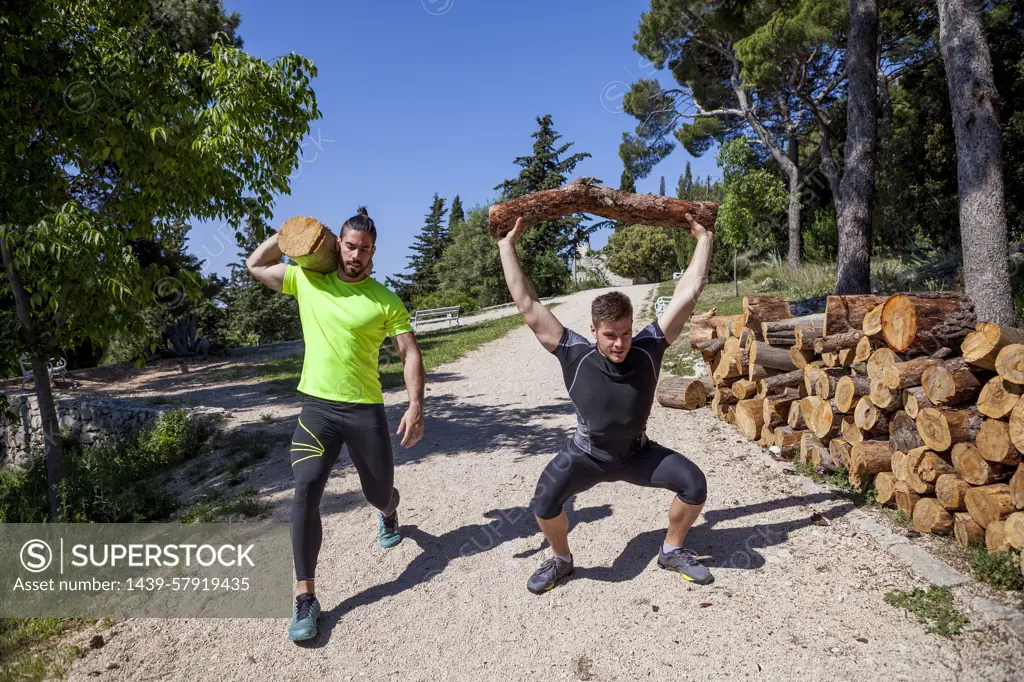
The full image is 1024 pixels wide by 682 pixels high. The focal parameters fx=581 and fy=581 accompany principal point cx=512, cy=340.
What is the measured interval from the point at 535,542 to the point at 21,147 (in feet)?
16.2

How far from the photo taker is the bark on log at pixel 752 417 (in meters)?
5.75

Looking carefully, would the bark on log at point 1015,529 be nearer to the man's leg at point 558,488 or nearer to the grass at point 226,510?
the man's leg at point 558,488

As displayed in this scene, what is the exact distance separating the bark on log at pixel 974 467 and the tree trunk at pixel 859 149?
6.60m

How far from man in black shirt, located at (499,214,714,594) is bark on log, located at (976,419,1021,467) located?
1706 mm

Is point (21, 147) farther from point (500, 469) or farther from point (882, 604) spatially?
point (882, 604)

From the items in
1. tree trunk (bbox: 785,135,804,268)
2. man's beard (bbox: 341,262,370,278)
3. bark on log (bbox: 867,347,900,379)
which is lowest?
bark on log (bbox: 867,347,900,379)

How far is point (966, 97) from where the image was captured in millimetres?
6301

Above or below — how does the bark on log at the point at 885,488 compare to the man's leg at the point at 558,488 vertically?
below

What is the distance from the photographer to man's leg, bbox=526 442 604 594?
3178 millimetres

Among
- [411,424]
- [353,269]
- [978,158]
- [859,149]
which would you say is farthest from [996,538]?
[859,149]

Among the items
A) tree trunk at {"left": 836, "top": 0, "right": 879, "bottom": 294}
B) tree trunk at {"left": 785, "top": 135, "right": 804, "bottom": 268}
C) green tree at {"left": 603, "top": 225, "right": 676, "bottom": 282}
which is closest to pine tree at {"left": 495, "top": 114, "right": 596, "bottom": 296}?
tree trunk at {"left": 785, "top": 135, "right": 804, "bottom": 268}

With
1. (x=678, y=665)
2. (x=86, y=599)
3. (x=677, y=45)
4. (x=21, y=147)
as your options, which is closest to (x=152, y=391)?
(x=21, y=147)

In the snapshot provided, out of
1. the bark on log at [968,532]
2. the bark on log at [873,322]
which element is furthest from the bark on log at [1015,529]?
the bark on log at [873,322]

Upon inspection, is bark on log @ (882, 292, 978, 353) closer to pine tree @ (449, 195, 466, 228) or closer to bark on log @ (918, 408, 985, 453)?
bark on log @ (918, 408, 985, 453)
